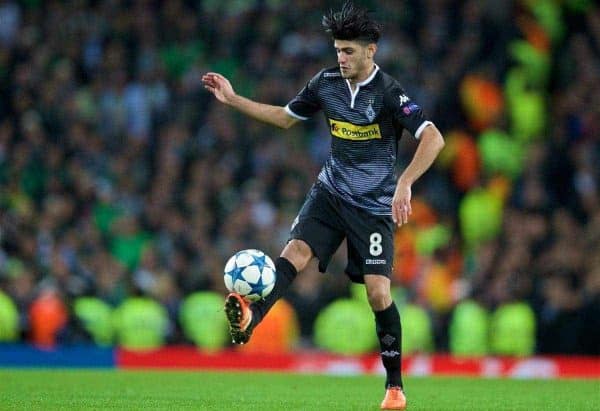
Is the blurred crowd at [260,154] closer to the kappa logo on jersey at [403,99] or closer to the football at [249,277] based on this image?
the kappa logo on jersey at [403,99]

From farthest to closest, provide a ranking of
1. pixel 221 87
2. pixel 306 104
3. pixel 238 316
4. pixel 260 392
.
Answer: pixel 260 392, pixel 306 104, pixel 221 87, pixel 238 316

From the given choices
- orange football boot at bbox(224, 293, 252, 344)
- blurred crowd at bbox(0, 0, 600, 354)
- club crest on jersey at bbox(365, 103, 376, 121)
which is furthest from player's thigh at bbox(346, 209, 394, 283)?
blurred crowd at bbox(0, 0, 600, 354)

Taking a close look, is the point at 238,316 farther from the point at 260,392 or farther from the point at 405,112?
the point at 260,392

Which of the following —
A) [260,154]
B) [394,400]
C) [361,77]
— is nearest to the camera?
[394,400]

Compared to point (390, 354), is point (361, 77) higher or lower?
higher

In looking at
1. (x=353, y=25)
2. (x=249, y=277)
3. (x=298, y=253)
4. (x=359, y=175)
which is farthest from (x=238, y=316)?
(x=353, y=25)

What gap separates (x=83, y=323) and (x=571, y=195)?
5.40 meters

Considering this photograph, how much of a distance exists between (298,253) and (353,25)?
1361mm

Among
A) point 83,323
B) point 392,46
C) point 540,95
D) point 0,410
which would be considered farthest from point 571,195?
point 0,410

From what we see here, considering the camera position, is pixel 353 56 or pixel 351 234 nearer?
pixel 353 56

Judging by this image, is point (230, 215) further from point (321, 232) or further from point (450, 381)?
point (321, 232)

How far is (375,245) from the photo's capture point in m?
8.08

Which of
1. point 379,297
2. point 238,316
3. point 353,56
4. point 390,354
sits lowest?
point 390,354

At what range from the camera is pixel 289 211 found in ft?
50.9
